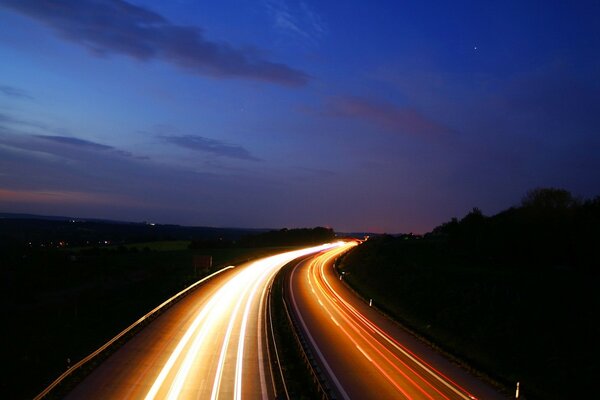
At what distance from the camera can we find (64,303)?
56594mm

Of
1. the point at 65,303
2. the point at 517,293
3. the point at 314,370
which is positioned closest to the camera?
the point at 314,370

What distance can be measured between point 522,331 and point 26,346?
30.5 m

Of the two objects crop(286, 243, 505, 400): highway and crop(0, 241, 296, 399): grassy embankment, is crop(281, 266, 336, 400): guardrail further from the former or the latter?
crop(0, 241, 296, 399): grassy embankment

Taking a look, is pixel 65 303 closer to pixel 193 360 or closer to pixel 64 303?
pixel 64 303

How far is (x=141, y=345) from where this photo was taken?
2808cm

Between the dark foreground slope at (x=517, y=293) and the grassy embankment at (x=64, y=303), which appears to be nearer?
the grassy embankment at (x=64, y=303)

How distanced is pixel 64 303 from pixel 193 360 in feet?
124

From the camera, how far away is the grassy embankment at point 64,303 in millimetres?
25047

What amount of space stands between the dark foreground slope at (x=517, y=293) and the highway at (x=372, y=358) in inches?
87.6

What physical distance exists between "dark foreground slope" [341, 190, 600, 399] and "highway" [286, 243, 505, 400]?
7.30 ft

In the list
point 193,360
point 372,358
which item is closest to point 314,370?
point 193,360

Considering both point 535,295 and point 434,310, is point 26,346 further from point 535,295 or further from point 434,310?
point 535,295

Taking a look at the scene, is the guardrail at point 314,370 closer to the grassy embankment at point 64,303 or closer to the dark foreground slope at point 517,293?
the dark foreground slope at point 517,293

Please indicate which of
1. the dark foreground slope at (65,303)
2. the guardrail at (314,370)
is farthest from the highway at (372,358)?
the dark foreground slope at (65,303)
